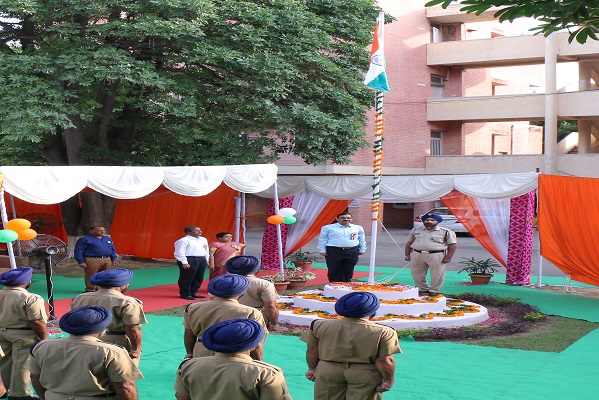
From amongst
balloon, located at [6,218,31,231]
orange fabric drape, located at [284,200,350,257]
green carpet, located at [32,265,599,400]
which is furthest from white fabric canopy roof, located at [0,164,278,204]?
orange fabric drape, located at [284,200,350,257]

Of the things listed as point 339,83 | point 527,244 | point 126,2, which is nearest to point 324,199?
point 339,83

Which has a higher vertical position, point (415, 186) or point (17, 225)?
point (415, 186)

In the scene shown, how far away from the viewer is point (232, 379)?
4.33 m

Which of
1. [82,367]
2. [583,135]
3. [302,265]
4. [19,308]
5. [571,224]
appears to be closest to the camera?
[82,367]

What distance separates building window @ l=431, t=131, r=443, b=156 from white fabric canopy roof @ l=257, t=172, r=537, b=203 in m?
19.1

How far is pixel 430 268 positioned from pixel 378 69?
3.66m

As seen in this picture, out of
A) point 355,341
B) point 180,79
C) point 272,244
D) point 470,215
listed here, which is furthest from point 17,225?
point 470,215

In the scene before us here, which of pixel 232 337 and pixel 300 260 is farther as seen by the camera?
pixel 300 260

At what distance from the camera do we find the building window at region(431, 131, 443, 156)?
3728 cm

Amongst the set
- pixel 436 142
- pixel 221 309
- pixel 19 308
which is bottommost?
pixel 19 308

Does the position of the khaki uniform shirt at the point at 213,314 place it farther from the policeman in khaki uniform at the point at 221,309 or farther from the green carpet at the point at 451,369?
the green carpet at the point at 451,369

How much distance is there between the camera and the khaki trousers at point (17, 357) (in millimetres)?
7316

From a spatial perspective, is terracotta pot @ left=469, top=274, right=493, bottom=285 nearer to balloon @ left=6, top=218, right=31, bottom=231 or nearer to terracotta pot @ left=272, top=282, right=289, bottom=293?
terracotta pot @ left=272, top=282, right=289, bottom=293

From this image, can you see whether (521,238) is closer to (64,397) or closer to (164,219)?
(164,219)
